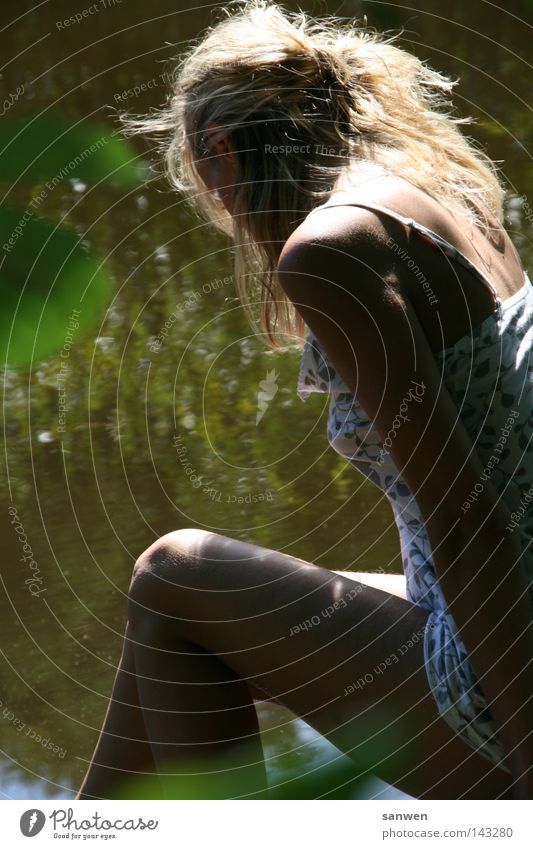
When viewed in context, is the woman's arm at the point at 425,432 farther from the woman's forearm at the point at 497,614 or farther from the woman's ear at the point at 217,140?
the woman's ear at the point at 217,140

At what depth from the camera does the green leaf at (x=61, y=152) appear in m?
0.37

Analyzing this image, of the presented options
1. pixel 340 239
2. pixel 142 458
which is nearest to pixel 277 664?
pixel 340 239

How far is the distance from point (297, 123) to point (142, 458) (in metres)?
0.97

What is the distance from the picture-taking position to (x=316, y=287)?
0.72 meters

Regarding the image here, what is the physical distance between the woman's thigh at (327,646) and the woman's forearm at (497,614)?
0.06 meters

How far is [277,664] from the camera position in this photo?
83 cm

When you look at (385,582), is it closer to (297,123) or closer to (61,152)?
(297,123)

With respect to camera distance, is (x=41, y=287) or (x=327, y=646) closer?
(x=41, y=287)

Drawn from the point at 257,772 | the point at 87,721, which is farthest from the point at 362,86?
the point at 87,721

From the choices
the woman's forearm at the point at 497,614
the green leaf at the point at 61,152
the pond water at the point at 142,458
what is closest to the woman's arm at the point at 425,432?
the woman's forearm at the point at 497,614

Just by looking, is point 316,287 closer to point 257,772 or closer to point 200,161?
point 200,161

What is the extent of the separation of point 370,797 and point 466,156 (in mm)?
535

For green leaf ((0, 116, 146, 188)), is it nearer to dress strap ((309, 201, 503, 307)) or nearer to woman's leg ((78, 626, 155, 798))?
dress strap ((309, 201, 503, 307))

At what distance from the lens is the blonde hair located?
87 centimetres
